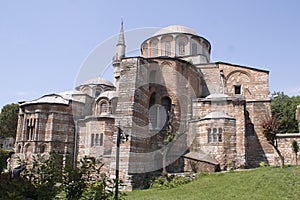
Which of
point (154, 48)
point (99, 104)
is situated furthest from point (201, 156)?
point (154, 48)

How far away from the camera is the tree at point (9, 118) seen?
39406 mm

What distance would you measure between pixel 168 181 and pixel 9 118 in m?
30.3

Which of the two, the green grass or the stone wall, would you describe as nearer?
the green grass

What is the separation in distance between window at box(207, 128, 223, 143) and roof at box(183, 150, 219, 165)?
3.53 feet

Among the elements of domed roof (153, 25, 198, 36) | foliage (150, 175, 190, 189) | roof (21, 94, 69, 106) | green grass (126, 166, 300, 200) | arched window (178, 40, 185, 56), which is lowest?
foliage (150, 175, 190, 189)

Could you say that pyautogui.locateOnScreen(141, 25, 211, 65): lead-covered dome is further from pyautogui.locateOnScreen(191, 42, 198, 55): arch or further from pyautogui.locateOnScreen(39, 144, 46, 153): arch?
pyautogui.locateOnScreen(39, 144, 46, 153): arch

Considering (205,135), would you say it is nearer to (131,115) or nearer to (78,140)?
(131,115)

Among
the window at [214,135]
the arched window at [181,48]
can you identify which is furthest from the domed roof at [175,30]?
the window at [214,135]

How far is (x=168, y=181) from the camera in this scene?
56.0 ft

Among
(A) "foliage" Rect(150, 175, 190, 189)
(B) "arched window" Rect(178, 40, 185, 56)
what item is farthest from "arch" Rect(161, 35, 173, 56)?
(A) "foliage" Rect(150, 175, 190, 189)

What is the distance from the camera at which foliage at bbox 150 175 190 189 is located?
53.6ft

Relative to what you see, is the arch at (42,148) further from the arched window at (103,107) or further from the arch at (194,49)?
the arch at (194,49)

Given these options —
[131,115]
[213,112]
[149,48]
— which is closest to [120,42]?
[149,48]

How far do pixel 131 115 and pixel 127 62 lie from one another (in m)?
3.66
